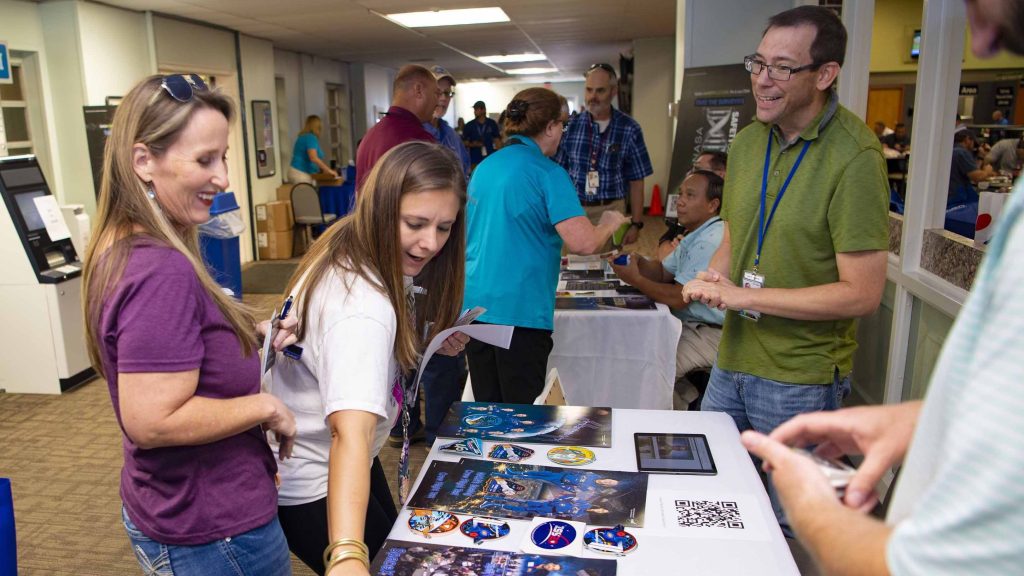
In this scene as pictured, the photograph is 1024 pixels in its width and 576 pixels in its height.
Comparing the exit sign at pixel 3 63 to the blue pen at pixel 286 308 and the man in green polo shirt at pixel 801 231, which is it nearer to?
the blue pen at pixel 286 308

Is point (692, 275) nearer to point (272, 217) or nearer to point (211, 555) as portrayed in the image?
point (211, 555)

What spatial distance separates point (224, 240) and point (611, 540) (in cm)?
562

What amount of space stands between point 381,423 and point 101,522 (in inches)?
84.6

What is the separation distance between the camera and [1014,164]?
5.31 meters

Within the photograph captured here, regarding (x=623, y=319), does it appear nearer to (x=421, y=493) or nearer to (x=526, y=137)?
(x=526, y=137)

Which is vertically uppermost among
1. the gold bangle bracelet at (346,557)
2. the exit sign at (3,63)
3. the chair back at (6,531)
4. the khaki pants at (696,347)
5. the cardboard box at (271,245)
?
the exit sign at (3,63)

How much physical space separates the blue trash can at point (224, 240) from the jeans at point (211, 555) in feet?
15.7

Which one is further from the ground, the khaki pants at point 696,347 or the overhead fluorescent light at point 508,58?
the overhead fluorescent light at point 508,58

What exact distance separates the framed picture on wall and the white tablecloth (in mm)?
6856

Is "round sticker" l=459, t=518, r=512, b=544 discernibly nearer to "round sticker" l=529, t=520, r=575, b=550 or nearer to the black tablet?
"round sticker" l=529, t=520, r=575, b=550

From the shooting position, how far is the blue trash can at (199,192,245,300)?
5875mm

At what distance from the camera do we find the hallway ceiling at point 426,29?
6824mm

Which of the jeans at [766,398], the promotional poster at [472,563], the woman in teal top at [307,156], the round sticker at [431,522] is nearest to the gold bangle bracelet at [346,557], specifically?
the promotional poster at [472,563]

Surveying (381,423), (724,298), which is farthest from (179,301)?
(724,298)
